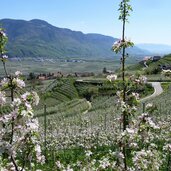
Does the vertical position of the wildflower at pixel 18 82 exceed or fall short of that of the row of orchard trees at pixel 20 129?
it exceeds it

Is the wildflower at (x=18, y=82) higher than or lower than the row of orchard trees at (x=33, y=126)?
higher

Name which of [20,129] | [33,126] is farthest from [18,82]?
[33,126]

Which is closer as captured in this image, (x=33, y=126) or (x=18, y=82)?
(x=33, y=126)

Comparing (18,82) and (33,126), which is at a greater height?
(18,82)

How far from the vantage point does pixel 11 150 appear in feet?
18.5

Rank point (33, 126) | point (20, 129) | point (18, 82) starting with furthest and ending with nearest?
point (18, 82) → point (20, 129) → point (33, 126)

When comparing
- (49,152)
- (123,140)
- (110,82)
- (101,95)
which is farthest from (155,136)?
(101,95)

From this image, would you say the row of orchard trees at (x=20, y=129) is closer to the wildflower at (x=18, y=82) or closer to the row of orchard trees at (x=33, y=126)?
the row of orchard trees at (x=33, y=126)

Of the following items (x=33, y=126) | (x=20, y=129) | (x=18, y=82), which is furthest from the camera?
(x=18, y=82)

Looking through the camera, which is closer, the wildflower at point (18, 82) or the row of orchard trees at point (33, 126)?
the row of orchard trees at point (33, 126)

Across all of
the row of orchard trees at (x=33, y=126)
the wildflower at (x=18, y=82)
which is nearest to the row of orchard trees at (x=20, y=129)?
the row of orchard trees at (x=33, y=126)

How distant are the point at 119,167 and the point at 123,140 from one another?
83 centimetres

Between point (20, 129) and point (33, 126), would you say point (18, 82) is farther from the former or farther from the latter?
point (33, 126)

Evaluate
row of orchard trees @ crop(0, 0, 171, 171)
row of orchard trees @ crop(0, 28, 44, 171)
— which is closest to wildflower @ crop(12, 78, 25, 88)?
row of orchard trees @ crop(0, 0, 171, 171)
